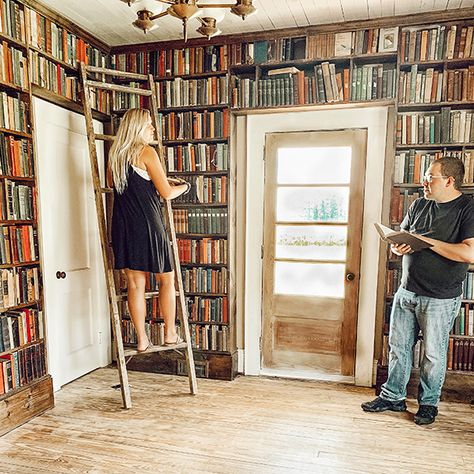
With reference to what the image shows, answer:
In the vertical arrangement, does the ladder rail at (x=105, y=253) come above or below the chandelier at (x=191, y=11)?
below

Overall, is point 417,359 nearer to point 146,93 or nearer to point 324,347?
point 324,347

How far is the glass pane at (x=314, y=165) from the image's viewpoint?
311 cm

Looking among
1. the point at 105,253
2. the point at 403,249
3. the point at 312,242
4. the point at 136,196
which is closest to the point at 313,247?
the point at 312,242

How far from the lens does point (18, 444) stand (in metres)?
2.33

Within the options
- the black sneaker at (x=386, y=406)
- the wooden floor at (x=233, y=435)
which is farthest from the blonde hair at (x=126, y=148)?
the black sneaker at (x=386, y=406)

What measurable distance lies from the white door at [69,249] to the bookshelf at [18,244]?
19 cm

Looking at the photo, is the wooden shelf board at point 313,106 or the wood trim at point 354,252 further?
the wood trim at point 354,252

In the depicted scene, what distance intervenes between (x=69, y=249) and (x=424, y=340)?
2.66 meters

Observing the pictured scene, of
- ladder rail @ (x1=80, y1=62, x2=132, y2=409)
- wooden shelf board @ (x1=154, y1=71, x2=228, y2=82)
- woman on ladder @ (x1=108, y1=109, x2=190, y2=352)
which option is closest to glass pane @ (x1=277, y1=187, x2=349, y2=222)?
woman on ladder @ (x1=108, y1=109, x2=190, y2=352)

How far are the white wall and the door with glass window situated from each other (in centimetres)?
6

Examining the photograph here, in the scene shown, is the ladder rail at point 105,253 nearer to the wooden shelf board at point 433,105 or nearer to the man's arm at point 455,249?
the man's arm at point 455,249

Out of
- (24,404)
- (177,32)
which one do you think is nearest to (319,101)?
(177,32)

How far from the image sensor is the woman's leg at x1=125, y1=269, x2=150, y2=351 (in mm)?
2824

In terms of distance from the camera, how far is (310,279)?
10.7 ft
